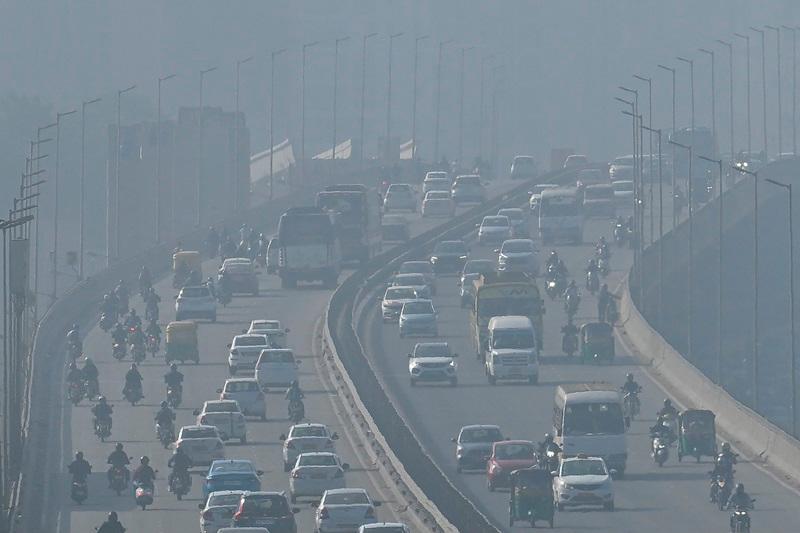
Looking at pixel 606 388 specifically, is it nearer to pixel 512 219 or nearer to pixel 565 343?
pixel 565 343

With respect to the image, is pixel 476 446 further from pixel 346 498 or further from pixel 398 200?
pixel 398 200

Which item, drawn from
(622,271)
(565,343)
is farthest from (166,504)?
(622,271)

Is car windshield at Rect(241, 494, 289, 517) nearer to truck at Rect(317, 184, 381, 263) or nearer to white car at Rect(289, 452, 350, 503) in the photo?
white car at Rect(289, 452, 350, 503)

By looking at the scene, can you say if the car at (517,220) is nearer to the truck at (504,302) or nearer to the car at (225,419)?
the truck at (504,302)

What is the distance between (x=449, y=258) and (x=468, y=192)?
29.4m

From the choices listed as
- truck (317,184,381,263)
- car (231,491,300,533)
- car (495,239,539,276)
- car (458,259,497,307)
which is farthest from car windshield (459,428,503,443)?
truck (317,184,381,263)

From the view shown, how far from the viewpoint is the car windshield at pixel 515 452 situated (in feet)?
178

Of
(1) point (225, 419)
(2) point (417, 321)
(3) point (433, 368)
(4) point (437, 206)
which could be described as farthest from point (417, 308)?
(4) point (437, 206)

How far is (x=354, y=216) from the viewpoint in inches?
4085

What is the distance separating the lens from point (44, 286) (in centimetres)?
18988

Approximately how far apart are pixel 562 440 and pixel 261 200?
11251 centimetres

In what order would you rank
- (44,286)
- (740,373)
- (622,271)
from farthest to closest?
(44,286) < (740,373) < (622,271)

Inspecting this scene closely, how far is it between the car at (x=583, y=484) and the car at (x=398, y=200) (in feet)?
274

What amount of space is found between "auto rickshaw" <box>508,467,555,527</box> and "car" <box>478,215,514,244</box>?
67791 mm
